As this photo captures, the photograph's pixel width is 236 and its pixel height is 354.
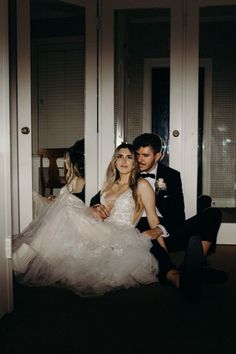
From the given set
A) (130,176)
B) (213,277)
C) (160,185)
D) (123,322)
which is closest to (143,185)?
(130,176)

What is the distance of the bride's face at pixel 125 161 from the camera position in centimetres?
282

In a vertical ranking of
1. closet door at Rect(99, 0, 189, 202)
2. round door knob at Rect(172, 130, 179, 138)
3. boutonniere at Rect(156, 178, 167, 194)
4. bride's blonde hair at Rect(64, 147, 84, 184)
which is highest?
closet door at Rect(99, 0, 189, 202)

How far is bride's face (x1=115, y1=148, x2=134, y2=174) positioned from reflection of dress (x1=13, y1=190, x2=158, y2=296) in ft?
1.33

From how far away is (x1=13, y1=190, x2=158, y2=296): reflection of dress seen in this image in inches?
92.5

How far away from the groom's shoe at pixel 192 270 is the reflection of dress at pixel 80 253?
0.39 metres

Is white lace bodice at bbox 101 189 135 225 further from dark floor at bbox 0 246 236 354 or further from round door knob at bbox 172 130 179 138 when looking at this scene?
round door knob at bbox 172 130 179 138

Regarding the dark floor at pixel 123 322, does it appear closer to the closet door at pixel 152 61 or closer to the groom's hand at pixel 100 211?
the groom's hand at pixel 100 211

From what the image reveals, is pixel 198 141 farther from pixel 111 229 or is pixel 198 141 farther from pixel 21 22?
pixel 21 22

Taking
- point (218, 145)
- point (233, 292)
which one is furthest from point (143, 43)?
point (233, 292)

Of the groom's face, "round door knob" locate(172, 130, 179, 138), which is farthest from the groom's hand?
"round door knob" locate(172, 130, 179, 138)

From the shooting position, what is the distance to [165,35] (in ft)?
11.7

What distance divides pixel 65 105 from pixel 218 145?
1.50 m

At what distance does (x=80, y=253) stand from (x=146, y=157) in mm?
931

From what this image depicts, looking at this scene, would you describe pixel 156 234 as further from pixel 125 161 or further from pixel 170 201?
pixel 125 161
